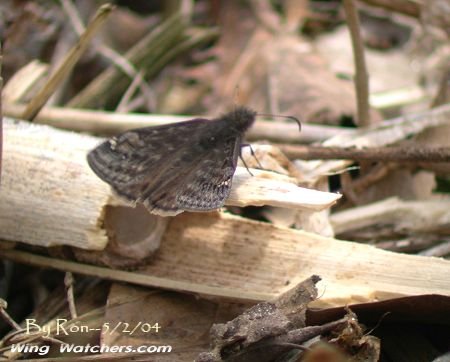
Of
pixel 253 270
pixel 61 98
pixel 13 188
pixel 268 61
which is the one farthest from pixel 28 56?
pixel 253 270

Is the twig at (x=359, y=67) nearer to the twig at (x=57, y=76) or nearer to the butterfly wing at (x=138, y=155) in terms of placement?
the butterfly wing at (x=138, y=155)

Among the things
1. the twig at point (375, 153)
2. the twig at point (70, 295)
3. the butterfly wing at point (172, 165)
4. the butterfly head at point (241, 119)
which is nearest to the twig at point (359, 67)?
the twig at point (375, 153)

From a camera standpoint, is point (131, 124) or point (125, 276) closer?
point (125, 276)

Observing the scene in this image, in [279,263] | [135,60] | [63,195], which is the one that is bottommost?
[279,263]

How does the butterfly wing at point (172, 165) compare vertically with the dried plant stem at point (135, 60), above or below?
above

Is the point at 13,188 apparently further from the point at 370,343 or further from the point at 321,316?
the point at 370,343

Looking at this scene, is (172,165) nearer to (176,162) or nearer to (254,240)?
(176,162)

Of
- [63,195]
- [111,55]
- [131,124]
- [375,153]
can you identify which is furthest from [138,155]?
[111,55]

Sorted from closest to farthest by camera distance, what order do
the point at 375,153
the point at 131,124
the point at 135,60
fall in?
the point at 375,153
the point at 131,124
the point at 135,60
